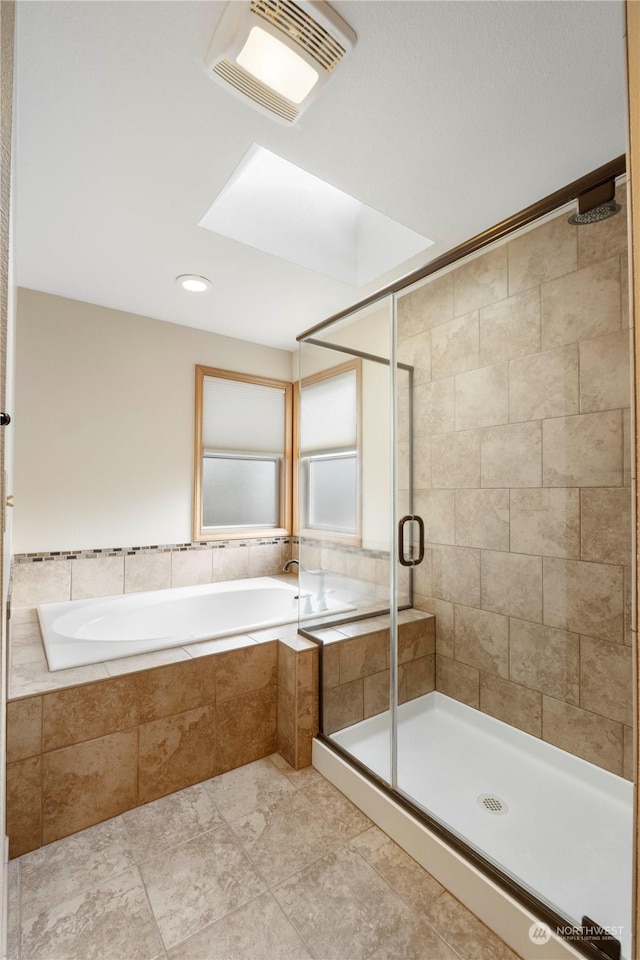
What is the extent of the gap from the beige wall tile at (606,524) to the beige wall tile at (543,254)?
35.6 inches

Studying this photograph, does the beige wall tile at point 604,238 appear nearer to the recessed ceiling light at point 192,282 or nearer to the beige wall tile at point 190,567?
the recessed ceiling light at point 192,282

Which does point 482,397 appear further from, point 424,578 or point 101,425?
point 101,425

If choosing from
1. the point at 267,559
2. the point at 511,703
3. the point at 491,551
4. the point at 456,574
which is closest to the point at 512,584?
the point at 491,551

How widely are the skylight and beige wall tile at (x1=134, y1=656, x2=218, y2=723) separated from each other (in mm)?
2018

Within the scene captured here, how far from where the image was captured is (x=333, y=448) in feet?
A: 8.04

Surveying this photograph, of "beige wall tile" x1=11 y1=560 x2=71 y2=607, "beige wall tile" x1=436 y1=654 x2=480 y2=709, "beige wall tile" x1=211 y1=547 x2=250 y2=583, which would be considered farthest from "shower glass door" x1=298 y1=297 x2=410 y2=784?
"beige wall tile" x1=11 y1=560 x2=71 y2=607

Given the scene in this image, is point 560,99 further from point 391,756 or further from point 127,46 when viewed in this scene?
point 391,756

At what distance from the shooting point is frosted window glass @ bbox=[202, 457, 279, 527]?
353cm

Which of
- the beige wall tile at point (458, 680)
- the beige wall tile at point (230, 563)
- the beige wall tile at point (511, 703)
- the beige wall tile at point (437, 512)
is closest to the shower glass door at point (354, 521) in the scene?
the beige wall tile at point (437, 512)

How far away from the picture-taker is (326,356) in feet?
7.95

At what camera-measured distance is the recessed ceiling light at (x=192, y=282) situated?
2.59m

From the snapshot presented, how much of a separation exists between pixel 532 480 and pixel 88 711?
6.79ft

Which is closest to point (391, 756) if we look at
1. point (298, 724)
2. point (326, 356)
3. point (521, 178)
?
point (298, 724)

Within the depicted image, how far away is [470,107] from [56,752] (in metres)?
2.66
